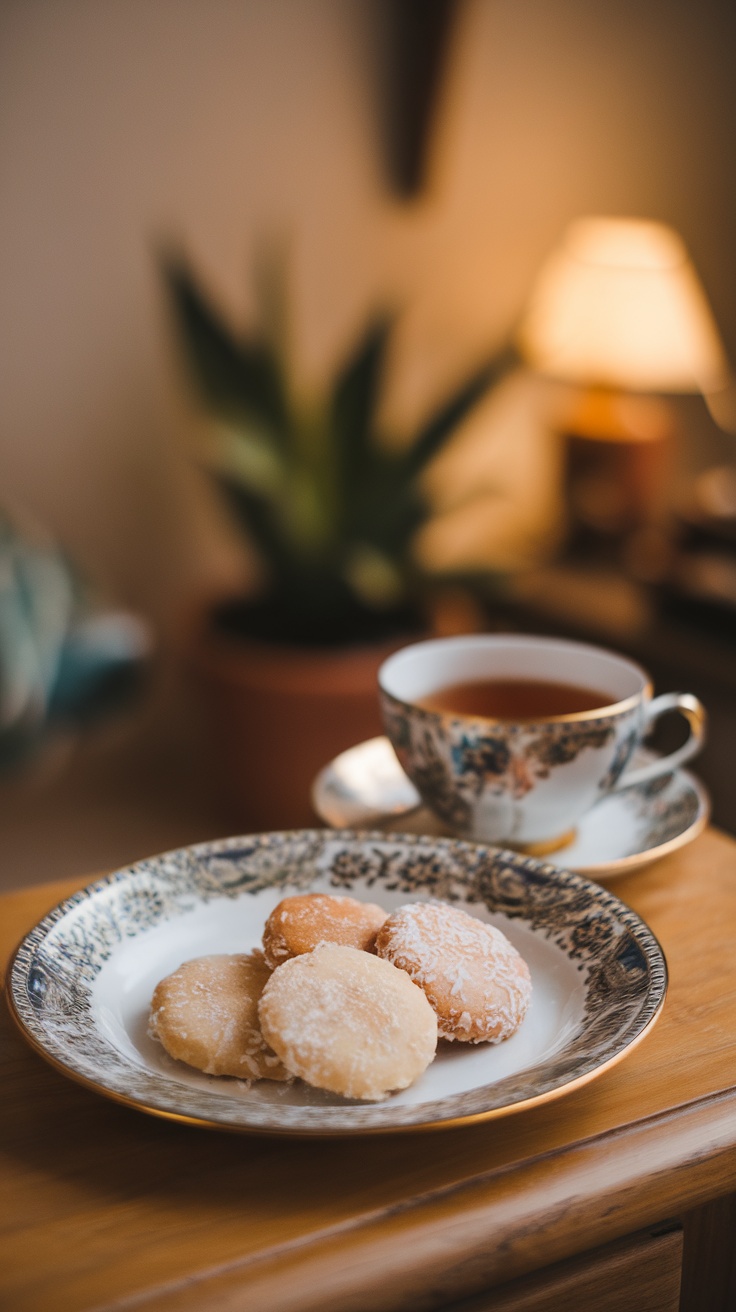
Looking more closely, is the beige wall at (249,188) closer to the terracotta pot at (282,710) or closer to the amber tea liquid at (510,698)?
the terracotta pot at (282,710)

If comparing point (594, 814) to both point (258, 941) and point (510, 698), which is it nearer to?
point (510, 698)

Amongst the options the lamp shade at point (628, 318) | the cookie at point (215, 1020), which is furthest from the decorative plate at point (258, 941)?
the lamp shade at point (628, 318)

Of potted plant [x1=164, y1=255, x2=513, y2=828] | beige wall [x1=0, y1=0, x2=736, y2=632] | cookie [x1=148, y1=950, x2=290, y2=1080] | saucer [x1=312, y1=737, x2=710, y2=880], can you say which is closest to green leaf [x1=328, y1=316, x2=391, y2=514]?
potted plant [x1=164, y1=255, x2=513, y2=828]

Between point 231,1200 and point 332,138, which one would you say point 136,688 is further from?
point 231,1200

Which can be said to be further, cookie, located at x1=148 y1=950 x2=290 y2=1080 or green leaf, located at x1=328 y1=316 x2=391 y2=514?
green leaf, located at x1=328 y1=316 x2=391 y2=514

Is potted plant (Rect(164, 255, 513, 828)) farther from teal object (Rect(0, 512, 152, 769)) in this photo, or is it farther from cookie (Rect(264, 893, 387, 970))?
cookie (Rect(264, 893, 387, 970))

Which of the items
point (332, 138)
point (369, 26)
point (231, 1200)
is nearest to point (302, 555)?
point (332, 138)
